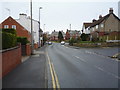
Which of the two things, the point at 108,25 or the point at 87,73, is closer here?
the point at 87,73

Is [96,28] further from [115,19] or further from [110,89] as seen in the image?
[110,89]

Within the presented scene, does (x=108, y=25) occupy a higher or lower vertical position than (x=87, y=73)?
higher

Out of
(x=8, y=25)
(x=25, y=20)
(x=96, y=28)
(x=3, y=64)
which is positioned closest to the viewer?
(x=3, y=64)

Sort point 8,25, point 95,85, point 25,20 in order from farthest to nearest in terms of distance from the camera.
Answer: point 25,20 < point 8,25 < point 95,85

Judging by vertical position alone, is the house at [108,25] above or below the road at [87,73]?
above

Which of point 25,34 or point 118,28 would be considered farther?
point 118,28

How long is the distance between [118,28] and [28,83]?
2089 inches

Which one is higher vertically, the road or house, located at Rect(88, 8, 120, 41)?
house, located at Rect(88, 8, 120, 41)

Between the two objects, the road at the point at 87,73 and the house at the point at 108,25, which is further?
the house at the point at 108,25

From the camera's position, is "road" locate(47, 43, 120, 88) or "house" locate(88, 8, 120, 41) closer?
"road" locate(47, 43, 120, 88)

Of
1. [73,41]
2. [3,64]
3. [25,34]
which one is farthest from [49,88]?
[73,41]

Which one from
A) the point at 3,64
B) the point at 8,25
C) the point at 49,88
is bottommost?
the point at 49,88

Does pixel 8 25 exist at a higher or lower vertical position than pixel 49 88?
higher

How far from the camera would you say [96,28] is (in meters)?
59.2
